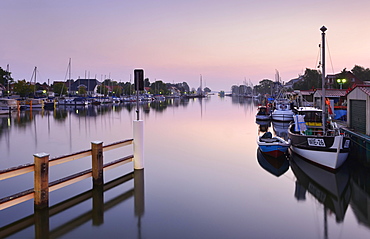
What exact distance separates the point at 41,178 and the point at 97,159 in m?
2.04

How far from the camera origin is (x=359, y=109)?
51.2 feet

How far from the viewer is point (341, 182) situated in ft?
36.0

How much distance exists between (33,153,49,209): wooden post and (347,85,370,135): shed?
14293 mm

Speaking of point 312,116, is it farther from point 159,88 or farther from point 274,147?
point 159,88

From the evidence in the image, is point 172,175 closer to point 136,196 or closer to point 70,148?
point 136,196

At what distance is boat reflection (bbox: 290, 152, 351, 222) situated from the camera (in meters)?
8.99

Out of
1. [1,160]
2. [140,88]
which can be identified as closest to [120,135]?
[1,160]

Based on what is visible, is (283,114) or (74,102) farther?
(74,102)

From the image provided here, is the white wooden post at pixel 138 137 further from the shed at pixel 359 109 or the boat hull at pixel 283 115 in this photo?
the boat hull at pixel 283 115

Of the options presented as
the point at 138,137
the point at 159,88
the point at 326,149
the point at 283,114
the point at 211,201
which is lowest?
the point at 211,201

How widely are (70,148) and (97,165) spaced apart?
33.4 ft

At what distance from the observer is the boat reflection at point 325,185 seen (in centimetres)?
899

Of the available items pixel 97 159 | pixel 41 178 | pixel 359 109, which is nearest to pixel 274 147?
pixel 359 109

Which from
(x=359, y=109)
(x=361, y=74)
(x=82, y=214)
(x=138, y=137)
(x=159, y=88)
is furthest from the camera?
(x=159, y=88)
